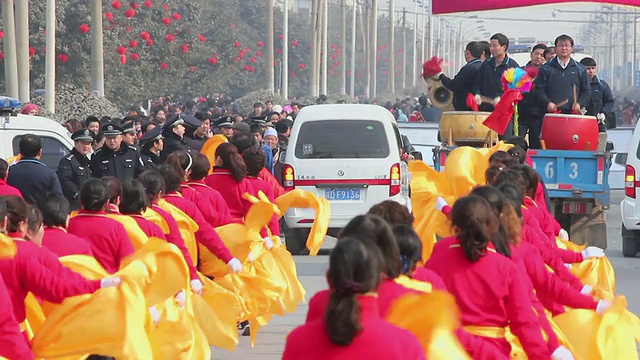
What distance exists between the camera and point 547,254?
804 centimetres

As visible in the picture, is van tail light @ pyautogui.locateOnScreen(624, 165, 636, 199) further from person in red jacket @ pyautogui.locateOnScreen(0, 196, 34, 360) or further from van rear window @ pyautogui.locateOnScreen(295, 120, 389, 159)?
person in red jacket @ pyautogui.locateOnScreen(0, 196, 34, 360)

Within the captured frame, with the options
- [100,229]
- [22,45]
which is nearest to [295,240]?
[22,45]

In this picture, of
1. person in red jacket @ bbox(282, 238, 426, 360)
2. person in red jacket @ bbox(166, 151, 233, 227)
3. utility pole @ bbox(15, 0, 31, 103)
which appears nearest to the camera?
person in red jacket @ bbox(282, 238, 426, 360)

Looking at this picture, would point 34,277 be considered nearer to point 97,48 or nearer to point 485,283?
point 485,283

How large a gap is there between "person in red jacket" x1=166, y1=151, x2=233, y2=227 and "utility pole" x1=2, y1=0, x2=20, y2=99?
1443 centimetres

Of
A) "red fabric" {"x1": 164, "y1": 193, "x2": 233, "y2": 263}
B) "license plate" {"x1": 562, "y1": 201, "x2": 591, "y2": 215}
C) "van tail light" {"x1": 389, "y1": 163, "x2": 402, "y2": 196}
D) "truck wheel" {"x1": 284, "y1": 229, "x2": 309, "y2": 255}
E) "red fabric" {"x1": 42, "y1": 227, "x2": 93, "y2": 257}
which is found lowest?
"truck wheel" {"x1": 284, "y1": 229, "x2": 309, "y2": 255}

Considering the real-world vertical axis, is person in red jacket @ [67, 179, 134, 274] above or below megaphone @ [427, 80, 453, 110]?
below

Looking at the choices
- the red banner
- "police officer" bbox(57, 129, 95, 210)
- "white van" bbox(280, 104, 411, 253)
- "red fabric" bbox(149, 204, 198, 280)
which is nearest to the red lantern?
the red banner

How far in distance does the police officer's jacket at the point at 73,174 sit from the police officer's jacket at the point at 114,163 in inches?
3.6

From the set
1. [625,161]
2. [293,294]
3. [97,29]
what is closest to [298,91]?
[97,29]

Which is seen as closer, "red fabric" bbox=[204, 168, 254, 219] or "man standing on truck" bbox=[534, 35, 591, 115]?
"red fabric" bbox=[204, 168, 254, 219]

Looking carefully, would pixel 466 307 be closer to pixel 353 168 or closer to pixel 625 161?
pixel 353 168

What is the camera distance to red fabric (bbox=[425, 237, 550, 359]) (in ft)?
20.9

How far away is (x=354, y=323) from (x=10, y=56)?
21579 millimetres
